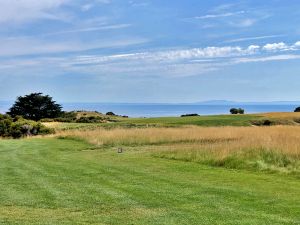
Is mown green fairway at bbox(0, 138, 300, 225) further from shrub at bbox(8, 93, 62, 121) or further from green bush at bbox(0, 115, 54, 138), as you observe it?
shrub at bbox(8, 93, 62, 121)

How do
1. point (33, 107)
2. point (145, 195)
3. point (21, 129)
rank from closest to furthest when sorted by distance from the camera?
point (145, 195)
point (21, 129)
point (33, 107)

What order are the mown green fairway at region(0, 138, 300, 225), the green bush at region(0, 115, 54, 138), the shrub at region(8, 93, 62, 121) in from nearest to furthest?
the mown green fairway at region(0, 138, 300, 225) < the green bush at region(0, 115, 54, 138) < the shrub at region(8, 93, 62, 121)

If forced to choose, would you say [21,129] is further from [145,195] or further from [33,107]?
[145,195]

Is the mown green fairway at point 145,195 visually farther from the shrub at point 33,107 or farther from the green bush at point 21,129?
the shrub at point 33,107

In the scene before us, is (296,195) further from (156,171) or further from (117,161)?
(117,161)

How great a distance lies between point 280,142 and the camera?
67.8 feet

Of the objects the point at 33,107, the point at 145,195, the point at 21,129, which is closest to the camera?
the point at 145,195

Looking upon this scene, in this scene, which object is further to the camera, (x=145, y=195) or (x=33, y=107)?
(x=33, y=107)

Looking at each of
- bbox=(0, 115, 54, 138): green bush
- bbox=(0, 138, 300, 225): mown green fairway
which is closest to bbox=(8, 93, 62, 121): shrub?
bbox=(0, 115, 54, 138): green bush

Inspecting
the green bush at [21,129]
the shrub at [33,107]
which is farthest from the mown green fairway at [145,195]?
the shrub at [33,107]

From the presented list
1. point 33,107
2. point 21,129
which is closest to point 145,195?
point 21,129

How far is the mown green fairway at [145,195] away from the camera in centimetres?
911

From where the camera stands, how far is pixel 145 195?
11391mm

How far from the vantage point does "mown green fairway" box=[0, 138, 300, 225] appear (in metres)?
9.11
